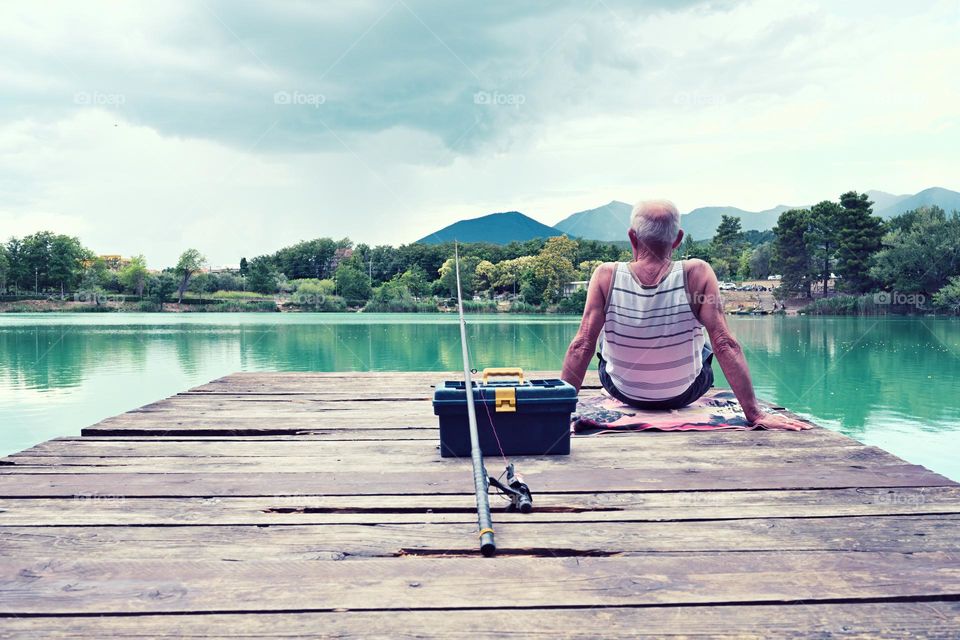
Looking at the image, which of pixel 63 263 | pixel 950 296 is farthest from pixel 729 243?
pixel 63 263

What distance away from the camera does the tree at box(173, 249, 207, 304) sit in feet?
232

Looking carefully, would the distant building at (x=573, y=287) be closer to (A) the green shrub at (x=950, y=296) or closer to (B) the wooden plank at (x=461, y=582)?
(A) the green shrub at (x=950, y=296)

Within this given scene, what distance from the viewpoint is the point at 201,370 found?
56.6 ft

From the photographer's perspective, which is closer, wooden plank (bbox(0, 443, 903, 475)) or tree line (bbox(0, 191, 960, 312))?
wooden plank (bbox(0, 443, 903, 475))

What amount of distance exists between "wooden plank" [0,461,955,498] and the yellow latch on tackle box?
0.30 metres

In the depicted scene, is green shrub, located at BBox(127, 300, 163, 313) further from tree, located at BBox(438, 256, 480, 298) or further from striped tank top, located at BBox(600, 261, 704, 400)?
striped tank top, located at BBox(600, 261, 704, 400)

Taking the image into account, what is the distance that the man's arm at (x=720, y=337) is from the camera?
330 centimetres

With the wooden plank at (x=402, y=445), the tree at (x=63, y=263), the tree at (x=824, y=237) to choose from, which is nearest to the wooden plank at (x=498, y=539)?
the wooden plank at (x=402, y=445)

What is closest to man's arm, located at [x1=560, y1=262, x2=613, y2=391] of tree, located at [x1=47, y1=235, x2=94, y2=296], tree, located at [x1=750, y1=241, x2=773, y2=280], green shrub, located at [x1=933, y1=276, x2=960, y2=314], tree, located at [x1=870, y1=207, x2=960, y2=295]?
green shrub, located at [x1=933, y1=276, x2=960, y2=314]

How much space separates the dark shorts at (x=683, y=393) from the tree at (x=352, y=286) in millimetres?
66654

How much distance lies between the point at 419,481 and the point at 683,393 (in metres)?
1.89

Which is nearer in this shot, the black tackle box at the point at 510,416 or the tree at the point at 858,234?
the black tackle box at the point at 510,416

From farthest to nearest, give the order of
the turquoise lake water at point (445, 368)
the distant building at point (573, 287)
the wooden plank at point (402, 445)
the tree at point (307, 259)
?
the tree at point (307, 259) < the distant building at point (573, 287) < the turquoise lake water at point (445, 368) < the wooden plank at point (402, 445)

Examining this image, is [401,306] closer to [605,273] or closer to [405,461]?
[605,273]
